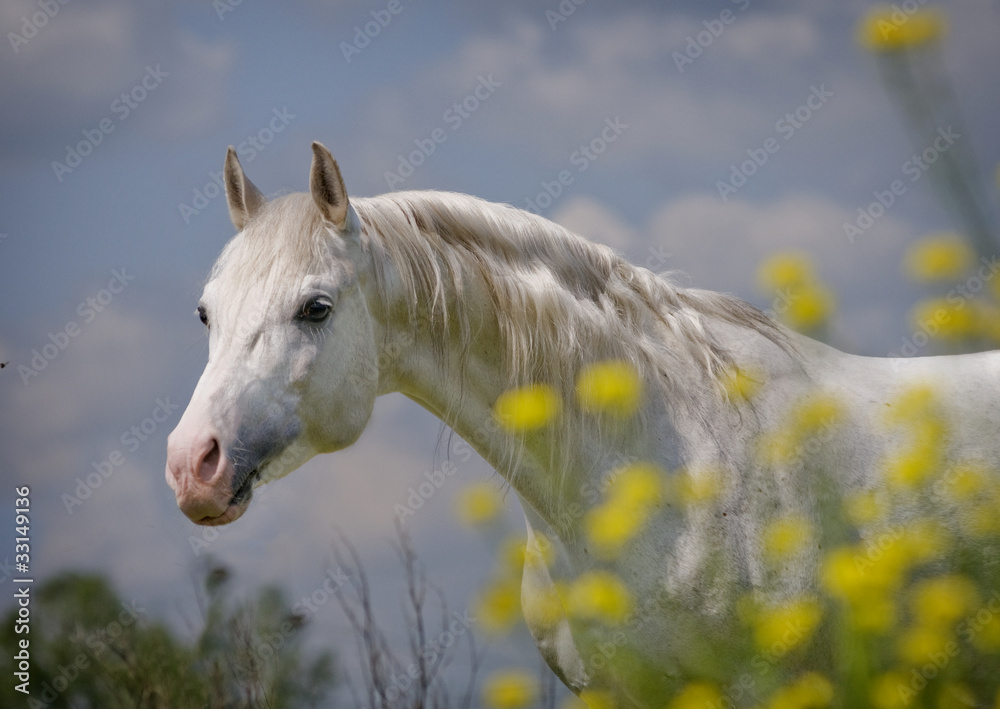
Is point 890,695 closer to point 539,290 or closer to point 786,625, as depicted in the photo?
point 786,625

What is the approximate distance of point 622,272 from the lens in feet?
9.73

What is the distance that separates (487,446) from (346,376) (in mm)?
521

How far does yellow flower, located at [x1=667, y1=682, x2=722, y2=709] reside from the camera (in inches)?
91.6

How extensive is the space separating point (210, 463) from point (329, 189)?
867 mm

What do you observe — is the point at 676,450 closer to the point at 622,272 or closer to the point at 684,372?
the point at 684,372

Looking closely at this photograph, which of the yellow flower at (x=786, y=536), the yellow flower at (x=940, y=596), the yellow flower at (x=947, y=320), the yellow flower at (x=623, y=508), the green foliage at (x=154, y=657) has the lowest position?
the green foliage at (x=154, y=657)

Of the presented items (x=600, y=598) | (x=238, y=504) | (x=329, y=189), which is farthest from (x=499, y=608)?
(x=329, y=189)

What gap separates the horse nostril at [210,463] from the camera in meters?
2.24

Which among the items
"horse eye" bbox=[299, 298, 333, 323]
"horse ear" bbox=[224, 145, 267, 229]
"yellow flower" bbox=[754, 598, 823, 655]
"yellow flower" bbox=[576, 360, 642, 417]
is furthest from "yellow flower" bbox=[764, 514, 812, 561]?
"horse ear" bbox=[224, 145, 267, 229]

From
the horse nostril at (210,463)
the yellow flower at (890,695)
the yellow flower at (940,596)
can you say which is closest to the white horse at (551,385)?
the horse nostril at (210,463)

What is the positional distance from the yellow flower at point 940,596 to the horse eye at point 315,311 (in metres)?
1.80

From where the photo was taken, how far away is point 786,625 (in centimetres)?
236

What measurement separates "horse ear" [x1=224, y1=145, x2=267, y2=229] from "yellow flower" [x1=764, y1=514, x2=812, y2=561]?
6.20 feet

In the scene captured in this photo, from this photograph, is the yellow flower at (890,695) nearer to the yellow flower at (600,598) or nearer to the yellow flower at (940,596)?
the yellow flower at (940,596)
